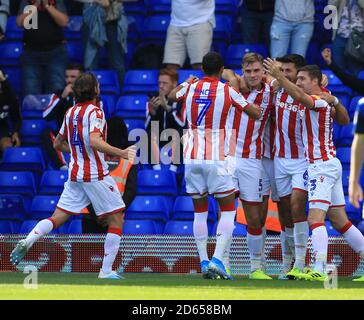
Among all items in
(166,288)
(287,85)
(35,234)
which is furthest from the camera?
(35,234)

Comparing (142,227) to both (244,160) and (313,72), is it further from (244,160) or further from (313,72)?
(313,72)

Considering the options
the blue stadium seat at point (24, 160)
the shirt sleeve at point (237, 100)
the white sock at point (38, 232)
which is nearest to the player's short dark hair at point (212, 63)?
the shirt sleeve at point (237, 100)

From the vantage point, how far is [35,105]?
55.2 feet

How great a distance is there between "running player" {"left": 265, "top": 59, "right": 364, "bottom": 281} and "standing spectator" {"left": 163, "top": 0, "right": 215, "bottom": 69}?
375 centimetres

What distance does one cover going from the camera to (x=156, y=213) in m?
15.1

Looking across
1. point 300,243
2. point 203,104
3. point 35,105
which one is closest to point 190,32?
point 35,105

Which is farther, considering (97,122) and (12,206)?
(12,206)

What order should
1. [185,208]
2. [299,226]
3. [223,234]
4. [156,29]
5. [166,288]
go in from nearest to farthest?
[166,288] → [223,234] → [299,226] → [185,208] → [156,29]

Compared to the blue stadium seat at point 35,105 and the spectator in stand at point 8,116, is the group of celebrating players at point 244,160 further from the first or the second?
the blue stadium seat at point 35,105

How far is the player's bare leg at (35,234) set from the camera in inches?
472

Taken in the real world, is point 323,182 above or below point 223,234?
above

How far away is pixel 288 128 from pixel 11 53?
20.7ft

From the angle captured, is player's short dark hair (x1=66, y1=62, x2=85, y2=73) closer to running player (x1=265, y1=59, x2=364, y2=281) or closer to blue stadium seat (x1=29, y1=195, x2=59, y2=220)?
blue stadium seat (x1=29, y1=195, x2=59, y2=220)

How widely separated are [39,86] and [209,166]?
16.8 ft
